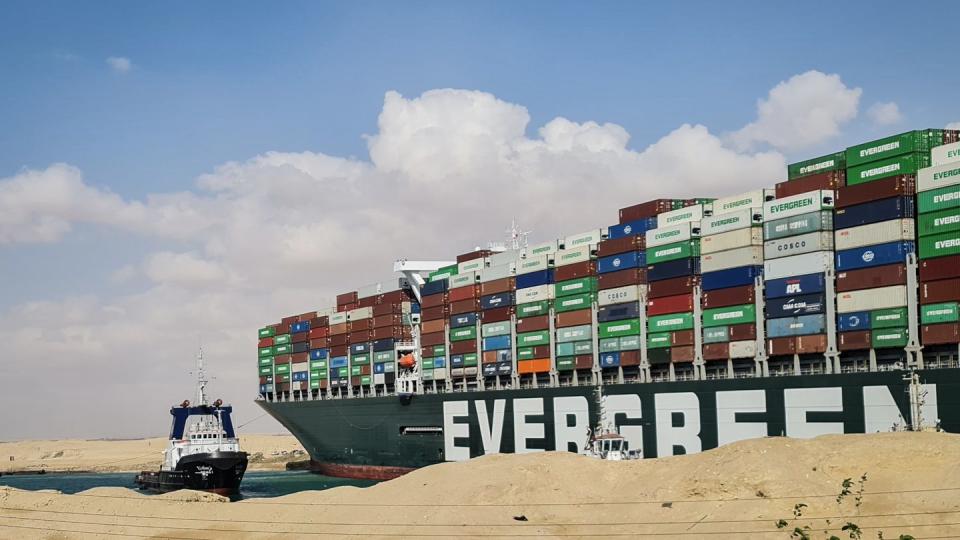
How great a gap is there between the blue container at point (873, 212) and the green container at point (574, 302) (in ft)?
70.9

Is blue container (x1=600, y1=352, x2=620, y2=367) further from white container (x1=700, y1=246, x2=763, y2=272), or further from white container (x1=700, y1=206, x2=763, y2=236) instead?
white container (x1=700, y1=206, x2=763, y2=236)

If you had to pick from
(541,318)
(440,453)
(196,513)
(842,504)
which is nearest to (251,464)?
(440,453)

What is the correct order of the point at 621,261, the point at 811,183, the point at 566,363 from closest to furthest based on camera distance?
the point at 811,183, the point at 621,261, the point at 566,363

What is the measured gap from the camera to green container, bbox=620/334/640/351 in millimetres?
71750

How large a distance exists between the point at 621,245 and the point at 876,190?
2059 centimetres

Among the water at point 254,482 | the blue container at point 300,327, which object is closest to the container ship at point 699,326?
the water at point 254,482

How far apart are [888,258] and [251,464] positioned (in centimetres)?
11023

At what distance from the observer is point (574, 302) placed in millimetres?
77812

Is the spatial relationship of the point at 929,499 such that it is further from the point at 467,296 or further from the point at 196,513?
the point at 467,296

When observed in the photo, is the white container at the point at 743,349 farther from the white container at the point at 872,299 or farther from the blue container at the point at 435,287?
the blue container at the point at 435,287

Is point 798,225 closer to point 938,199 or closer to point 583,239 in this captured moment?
point 938,199

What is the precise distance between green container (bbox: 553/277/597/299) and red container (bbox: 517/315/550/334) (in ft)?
7.68

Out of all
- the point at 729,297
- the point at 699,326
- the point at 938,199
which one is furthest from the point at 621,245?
the point at 938,199

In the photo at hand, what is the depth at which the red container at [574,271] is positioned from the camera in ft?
253
